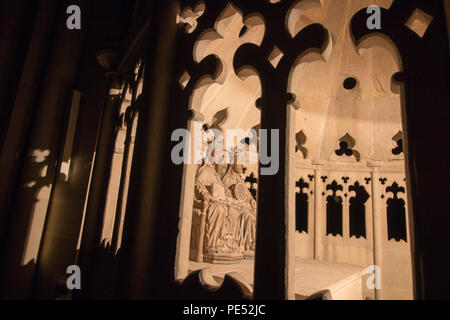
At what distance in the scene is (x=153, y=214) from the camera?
4.45 ft

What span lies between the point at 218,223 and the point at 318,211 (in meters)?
2.01

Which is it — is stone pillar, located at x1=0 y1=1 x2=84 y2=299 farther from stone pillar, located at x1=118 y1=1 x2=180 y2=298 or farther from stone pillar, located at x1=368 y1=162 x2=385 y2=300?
stone pillar, located at x1=368 y1=162 x2=385 y2=300

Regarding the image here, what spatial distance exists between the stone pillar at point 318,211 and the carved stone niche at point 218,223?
1487 mm

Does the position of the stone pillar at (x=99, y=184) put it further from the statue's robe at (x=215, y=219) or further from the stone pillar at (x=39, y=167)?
the statue's robe at (x=215, y=219)

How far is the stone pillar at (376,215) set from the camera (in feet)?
11.3

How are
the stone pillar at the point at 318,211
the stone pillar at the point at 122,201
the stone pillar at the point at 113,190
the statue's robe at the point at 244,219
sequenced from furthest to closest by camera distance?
the stone pillar at the point at 318,211 → the statue's robe at the point at 244,219 → the stone pillar at the point at 113,190 → the stone pillar at the point at 122,201

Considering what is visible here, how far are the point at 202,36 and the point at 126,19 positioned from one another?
6.83 feet

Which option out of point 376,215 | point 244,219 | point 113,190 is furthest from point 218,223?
point 376,215

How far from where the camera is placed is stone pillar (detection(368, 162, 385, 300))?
3438 mm

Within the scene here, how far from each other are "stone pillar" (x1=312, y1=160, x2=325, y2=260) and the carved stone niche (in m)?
1.49

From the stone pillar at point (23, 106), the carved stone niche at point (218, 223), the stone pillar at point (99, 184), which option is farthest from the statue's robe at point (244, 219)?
the stone pillar at point (23, 106)

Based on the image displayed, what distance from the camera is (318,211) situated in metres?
3.73

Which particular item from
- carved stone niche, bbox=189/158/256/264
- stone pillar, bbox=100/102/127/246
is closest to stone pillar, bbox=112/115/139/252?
stone pillar, bbox=100/102/127/246

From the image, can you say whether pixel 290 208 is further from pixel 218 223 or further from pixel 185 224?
pixel 218 223
